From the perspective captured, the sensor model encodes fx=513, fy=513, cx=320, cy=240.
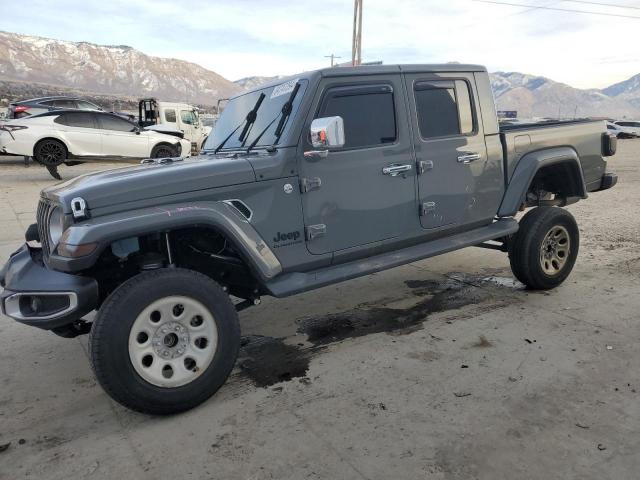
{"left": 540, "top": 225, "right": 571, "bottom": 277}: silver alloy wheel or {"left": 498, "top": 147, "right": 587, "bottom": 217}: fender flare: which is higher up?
{"left": 498, "top": 147, "right": 587, "bottom": 217}: fender flare

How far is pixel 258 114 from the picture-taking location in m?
3.84

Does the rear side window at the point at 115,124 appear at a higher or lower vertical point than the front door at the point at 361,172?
higher

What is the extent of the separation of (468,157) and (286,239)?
5.79 ft

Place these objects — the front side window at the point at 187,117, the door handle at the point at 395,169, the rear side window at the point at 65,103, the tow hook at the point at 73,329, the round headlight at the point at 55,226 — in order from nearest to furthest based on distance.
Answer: the round headlight at the point at 55,226 < the tow hook at the point at 73,329 < the door handle at the point at 395,169 < the rear side window at the point at 65,103 < the front side window at the point at 187,117

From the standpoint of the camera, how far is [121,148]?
13664 mm

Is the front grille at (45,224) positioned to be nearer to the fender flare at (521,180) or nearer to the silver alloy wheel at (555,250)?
the fender flare at (521,180)

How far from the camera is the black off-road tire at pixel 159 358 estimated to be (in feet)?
8.73

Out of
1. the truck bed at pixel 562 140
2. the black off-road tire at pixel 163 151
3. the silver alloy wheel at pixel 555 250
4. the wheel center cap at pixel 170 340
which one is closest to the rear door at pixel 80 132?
the black off-road tire at pixel 163 151

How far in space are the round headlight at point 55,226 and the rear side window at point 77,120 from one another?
11360mm

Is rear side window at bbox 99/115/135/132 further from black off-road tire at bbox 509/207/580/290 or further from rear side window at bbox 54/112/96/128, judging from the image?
black off-road tire at bbox 509/207/580/290

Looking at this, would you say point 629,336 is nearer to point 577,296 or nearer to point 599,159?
point 577,296

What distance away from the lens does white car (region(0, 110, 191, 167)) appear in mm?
12648

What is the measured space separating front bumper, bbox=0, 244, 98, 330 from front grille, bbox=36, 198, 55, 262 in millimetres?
122

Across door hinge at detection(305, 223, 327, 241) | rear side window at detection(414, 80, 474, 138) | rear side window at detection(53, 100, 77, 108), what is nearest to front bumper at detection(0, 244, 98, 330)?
door hinge at detection(305, 223, 327, 241)
